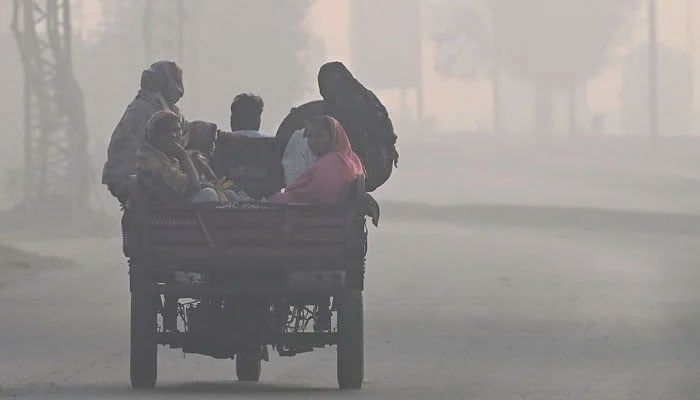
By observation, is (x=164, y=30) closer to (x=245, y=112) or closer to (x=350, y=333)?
(x=245, y=112)

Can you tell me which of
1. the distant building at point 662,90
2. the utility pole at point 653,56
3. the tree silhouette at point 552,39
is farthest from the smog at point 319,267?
the distant building at point 662,90

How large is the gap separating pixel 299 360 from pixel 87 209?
3033 centimetres

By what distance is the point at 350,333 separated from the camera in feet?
41.8

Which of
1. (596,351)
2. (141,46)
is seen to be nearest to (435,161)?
(141,46)

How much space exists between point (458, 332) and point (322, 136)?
331 inches

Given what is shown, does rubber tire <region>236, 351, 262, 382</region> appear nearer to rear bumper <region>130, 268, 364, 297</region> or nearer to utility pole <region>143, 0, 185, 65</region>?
rear bumper <region>130, 268, 364, 297</region>

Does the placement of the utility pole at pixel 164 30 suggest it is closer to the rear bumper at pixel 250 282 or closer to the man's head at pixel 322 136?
the man's head at pixel 322 136

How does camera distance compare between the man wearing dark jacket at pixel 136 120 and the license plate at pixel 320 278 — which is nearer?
the license plate at pixel 320 278

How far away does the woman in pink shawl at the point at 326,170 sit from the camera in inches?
506

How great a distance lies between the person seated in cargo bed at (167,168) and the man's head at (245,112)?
1.16 metres

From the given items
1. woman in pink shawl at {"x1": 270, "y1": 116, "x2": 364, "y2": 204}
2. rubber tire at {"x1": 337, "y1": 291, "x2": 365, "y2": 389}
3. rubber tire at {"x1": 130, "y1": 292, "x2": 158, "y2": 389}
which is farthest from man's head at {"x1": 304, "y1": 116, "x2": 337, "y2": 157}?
rubber tire at {"x1": 130, "y1": 292, "x2": 158, "y2": 389}

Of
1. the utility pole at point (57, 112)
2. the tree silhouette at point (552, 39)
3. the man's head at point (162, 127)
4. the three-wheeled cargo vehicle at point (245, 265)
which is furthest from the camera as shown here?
the tree silhouette at point (552, 39)

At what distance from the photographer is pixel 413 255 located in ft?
116

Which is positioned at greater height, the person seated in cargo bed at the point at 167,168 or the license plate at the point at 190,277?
the person seated in cargo bed at the point at 167,168
